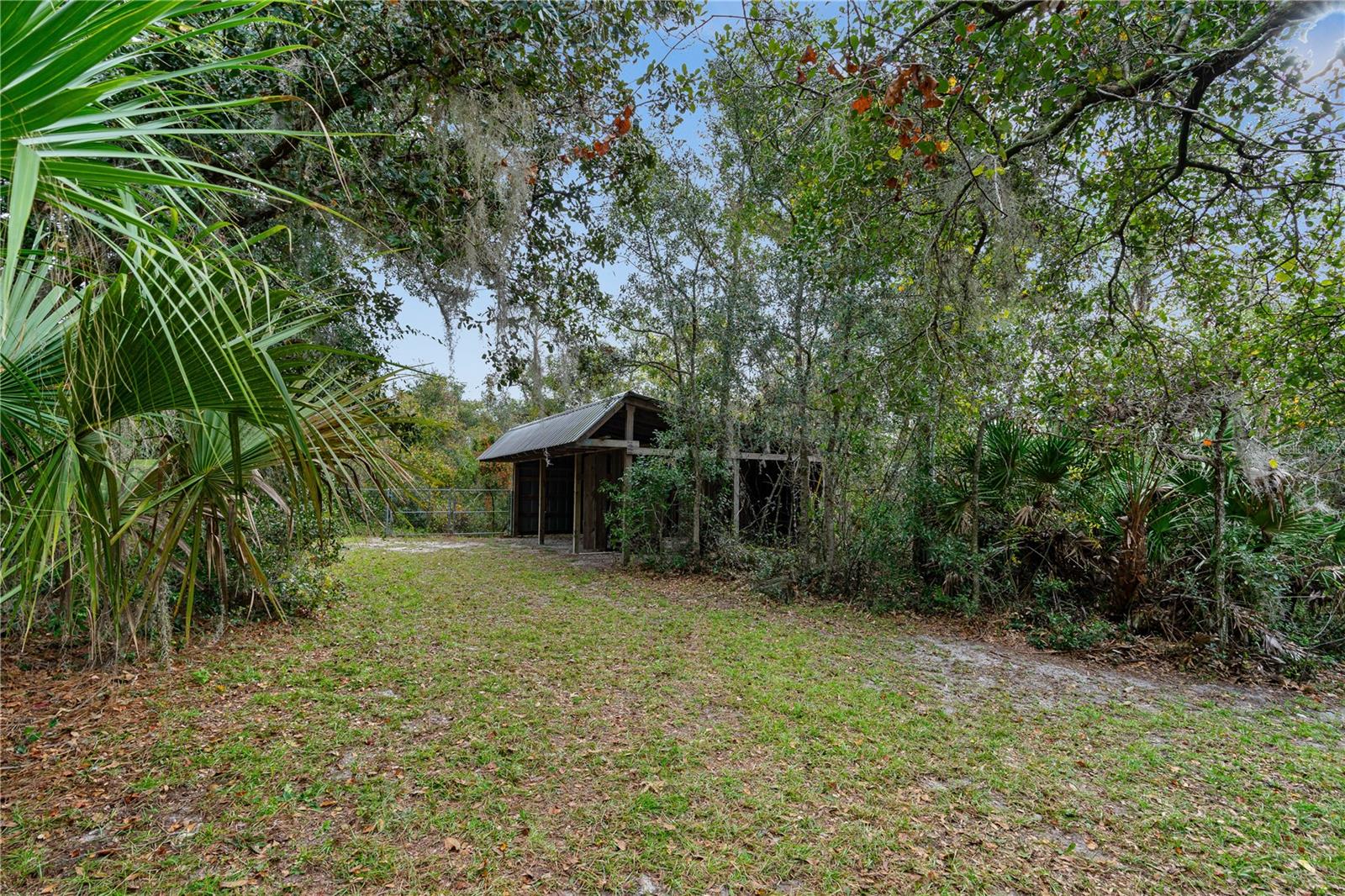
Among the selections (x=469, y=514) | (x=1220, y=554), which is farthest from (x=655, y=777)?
(x=469, y=514)

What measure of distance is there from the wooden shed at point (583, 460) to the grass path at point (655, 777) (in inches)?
188

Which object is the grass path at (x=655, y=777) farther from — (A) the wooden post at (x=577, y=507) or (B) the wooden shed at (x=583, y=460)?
(A) the wooden post at (x=577, y=507)

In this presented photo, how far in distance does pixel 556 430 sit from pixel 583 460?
892 millimetres

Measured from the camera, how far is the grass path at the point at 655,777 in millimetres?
2287

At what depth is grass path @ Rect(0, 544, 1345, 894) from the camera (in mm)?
2287

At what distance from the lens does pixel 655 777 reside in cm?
297

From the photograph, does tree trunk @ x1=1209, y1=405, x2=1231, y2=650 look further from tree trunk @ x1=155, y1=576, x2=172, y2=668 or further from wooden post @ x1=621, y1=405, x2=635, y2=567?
tree trunk @ x1=155, y1=576, x2=172, y2=668

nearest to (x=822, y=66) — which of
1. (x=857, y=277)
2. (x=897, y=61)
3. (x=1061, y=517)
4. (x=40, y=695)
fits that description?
(x=897, y=61)

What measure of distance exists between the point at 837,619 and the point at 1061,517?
261 cm

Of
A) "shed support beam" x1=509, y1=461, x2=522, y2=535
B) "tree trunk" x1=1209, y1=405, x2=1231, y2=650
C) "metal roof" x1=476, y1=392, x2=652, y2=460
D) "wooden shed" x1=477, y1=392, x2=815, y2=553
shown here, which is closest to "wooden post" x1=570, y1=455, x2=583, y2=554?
"wooden shed" x1=477, y1=392, x2=815, y2=553

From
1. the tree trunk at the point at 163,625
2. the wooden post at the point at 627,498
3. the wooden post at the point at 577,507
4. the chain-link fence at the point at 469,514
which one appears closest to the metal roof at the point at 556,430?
the wooden post at the point at 627,498

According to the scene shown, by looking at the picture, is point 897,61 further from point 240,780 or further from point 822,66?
point 240,780

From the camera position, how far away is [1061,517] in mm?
6250

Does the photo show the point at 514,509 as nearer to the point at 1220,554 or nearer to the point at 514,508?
the point at 514,508
